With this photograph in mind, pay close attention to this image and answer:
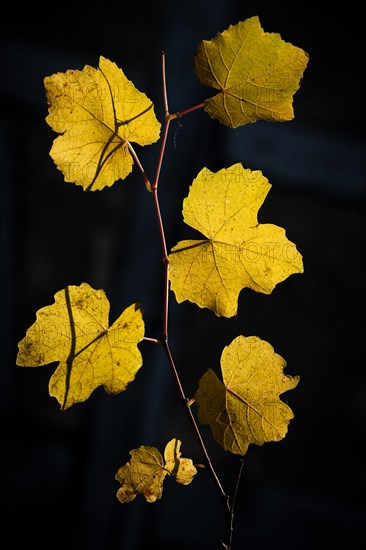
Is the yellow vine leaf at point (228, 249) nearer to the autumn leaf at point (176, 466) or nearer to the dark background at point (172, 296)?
the autumn leaf at point (176, 466)

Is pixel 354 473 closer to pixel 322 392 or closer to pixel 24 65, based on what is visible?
pixel 322 392

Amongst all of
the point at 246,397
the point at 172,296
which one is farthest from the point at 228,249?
the point at 172,296

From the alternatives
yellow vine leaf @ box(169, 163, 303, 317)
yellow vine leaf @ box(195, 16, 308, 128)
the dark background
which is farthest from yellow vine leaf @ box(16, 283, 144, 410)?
the dark background

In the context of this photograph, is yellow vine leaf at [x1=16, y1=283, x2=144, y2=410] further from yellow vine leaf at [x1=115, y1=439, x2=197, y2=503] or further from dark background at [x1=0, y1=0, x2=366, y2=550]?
dark background at [x1=0, y1=0, x2=366, y2=550]

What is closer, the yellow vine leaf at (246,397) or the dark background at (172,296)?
the yellow vine leaf at (246,397)

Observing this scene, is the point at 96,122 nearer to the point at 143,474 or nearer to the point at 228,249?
the point at 228,249

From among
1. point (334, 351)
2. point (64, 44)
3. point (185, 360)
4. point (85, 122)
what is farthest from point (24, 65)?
point (85, 122)

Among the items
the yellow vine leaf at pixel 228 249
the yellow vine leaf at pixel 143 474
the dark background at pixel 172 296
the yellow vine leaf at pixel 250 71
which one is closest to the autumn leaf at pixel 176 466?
the yellow vine leaf at pixel 143 474

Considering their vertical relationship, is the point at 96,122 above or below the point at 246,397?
above
